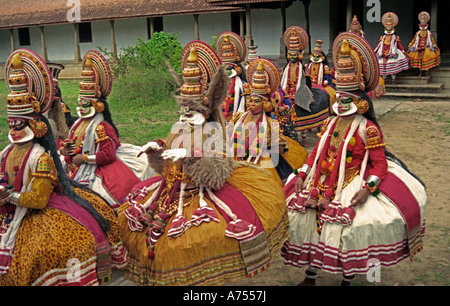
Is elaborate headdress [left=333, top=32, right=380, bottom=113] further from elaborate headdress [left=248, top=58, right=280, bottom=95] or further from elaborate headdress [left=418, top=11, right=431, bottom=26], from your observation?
elaborate headdress [left=418, top=11, right=431, bottom=26]

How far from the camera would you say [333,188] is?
179 inches

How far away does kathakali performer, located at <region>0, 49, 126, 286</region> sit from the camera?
361cm

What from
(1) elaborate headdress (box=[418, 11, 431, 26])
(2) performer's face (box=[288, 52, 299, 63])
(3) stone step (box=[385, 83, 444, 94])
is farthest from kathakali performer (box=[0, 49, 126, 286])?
(1) elaborate headdress (box=[418, 11, 431, 26])

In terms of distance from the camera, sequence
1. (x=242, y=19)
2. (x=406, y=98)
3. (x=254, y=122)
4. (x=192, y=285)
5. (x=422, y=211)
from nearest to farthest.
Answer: (x=192, y=285) → (x=422, y=211) → (x=254, y=122) → (x=406, y=98) → (x=242, y=19)

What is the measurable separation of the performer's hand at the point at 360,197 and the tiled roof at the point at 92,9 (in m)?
18.3

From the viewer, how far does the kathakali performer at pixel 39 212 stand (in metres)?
3.61

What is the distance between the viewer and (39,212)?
3.83m

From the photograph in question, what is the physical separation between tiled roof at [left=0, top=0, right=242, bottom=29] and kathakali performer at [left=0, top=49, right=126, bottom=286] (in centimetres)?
1857

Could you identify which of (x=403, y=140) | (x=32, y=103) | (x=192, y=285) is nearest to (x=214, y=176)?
(x=192, y=285)

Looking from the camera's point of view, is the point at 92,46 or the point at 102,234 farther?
the point at 92,46

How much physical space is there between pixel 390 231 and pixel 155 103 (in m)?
12.7

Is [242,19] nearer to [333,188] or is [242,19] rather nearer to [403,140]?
[403,140]

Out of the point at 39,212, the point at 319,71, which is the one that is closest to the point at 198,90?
the point at 39,212

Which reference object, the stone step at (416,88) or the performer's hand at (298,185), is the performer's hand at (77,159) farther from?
the stone step at (416,88)
